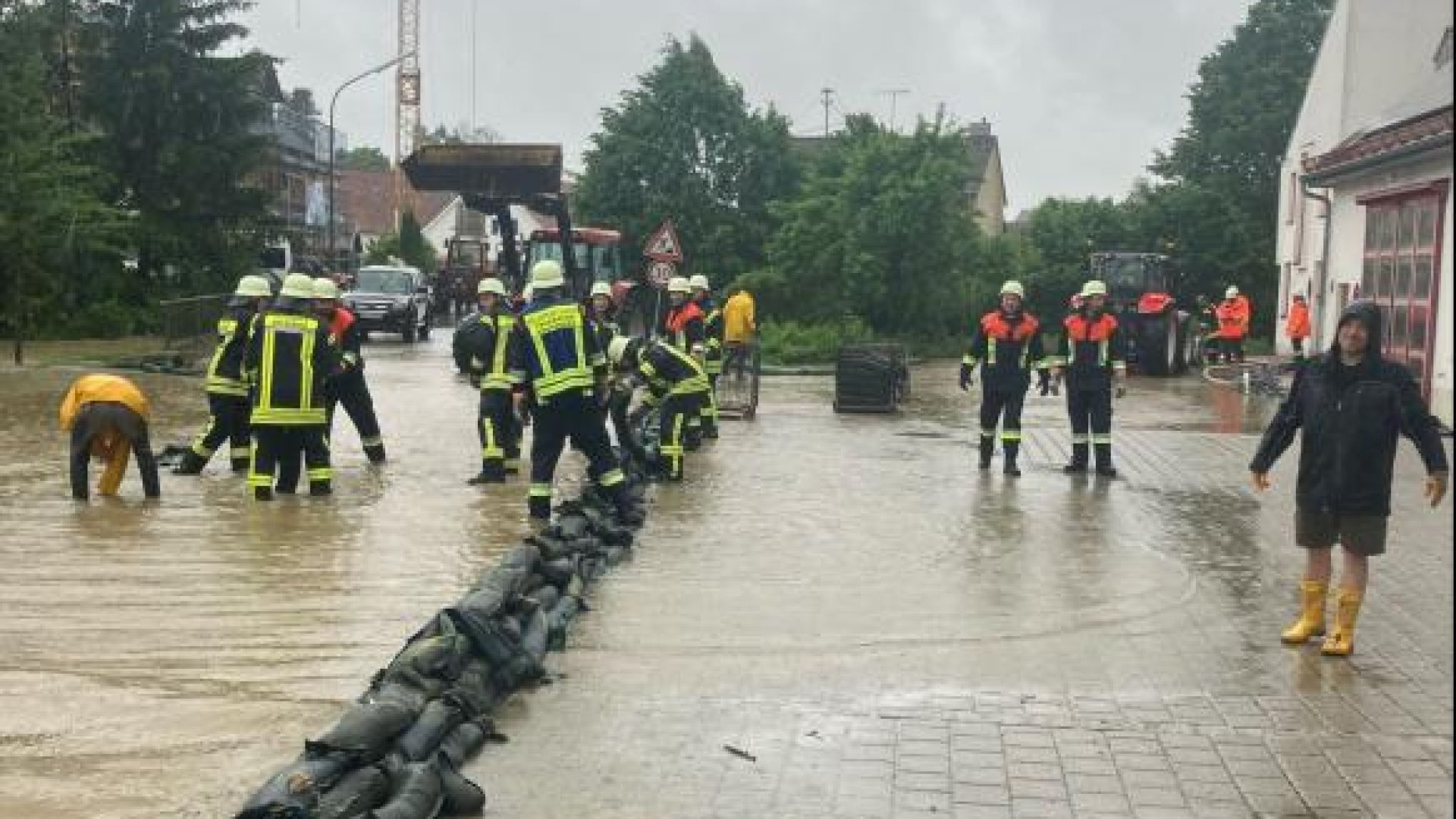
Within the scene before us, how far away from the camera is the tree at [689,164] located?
4666 cm

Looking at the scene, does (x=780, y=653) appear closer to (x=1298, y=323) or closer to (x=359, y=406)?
(x=359, y=406)

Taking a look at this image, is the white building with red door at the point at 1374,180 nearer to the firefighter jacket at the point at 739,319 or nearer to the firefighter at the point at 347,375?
the firefighter jacket at the point at 739,319

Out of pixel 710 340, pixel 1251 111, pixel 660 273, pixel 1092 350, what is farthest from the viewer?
pixel 1251 111

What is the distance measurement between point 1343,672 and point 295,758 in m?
4.53

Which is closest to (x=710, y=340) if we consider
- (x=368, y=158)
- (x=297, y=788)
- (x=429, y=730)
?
(x=429, y=730)

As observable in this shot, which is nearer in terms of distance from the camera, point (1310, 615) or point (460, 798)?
point (460, 798)

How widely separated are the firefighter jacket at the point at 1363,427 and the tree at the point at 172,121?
31.7 meters

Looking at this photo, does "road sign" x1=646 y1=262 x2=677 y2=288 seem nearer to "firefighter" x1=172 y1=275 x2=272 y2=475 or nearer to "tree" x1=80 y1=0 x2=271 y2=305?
"firefighter" x1=172 y1=275 x2=272 y2=475

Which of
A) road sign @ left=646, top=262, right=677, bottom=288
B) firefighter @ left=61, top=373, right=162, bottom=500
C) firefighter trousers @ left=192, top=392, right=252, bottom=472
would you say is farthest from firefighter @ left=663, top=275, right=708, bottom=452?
road sign @ left=646, top=262, right=677, bottom=288

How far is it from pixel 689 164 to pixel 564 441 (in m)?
37.8

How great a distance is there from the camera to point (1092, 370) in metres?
13.7

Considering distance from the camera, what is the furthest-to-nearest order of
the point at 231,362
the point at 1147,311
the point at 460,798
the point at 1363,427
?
the point at 1147,311, the point at 231,362, the point at 1363,427, the point at 460,798

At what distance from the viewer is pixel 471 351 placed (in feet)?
39.7

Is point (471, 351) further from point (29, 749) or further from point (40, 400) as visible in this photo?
point (40, 400)
